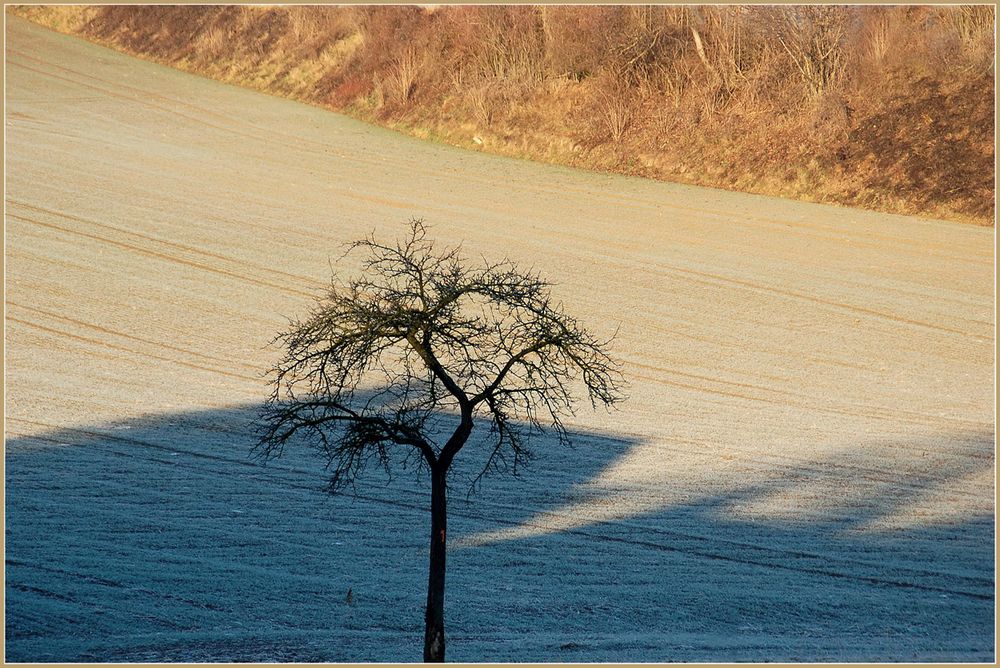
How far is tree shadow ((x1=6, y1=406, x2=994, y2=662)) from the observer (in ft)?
37.8

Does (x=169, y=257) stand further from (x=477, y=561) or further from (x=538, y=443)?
(x=477, y=561)

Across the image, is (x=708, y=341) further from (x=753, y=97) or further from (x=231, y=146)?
(x=231, y=146)

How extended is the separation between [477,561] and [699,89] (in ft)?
98.7

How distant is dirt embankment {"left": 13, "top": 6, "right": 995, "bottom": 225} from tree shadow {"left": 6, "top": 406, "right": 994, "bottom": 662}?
19430mm

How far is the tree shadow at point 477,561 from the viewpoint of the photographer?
11508 millimetres

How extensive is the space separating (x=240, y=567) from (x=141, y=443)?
201 inches

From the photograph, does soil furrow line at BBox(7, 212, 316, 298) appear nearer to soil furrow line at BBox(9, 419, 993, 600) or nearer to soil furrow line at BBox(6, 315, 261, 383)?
soil furrow line at BBox(6, 315, 261, 383)

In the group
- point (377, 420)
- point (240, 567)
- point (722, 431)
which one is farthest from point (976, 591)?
point (240, 567)

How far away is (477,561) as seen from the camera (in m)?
14.0

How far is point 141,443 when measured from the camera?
17.7 metres

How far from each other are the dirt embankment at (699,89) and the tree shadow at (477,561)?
1943 cm

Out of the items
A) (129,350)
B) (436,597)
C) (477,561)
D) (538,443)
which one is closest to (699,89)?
(129,350)

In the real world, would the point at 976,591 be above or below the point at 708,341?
below

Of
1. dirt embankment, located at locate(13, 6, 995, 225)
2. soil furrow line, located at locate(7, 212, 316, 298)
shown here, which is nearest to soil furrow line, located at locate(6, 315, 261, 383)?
soil furrow line, located at locate(7, 212, 316, 298)
